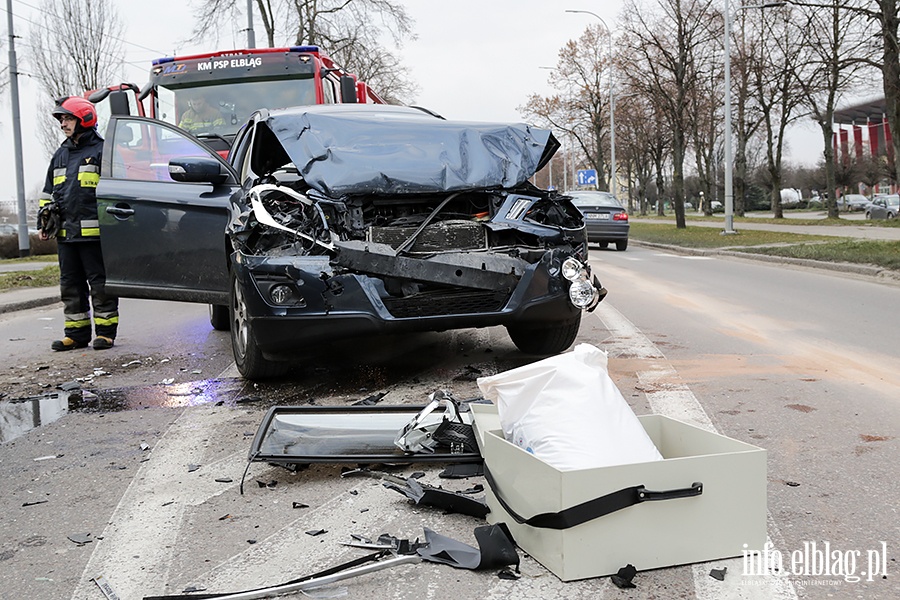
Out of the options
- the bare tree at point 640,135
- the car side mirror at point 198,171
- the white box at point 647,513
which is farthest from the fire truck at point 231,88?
the bare tree at point 640,135

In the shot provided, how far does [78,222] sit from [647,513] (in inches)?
255

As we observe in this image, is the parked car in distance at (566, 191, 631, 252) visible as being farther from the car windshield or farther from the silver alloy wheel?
the silver alloy wheel

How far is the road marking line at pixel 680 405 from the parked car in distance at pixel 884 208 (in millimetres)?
31105

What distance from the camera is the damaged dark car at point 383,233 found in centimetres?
523

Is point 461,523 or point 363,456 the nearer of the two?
point 461,523

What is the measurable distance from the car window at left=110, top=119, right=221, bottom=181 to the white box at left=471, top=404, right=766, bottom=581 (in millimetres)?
5517

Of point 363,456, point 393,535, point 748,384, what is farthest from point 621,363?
point 393,535

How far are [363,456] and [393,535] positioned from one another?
2.26 ft

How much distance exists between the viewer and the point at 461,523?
3.19 metres

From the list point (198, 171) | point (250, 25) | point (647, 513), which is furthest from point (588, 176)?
point (647, 513)

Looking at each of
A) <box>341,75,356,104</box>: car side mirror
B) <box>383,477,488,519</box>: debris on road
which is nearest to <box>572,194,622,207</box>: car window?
<box>341,75,356,104</box>: car side mirror

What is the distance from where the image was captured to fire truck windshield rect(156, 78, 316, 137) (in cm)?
1169

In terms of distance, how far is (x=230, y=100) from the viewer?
11.8m

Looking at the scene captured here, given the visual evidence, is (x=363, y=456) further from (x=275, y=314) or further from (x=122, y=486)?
(x=275, y=314)
